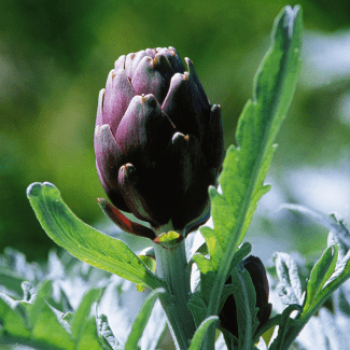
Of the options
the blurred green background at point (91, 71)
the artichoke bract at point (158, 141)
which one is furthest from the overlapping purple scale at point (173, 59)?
the blurred green background at point (91, 71)

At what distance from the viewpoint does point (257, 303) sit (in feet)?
1.24

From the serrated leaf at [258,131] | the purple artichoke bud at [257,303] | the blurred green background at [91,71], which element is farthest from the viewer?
the blurred green background at [91,71]

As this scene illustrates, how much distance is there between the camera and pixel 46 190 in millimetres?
313

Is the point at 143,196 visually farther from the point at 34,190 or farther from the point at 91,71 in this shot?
the point at 91,71

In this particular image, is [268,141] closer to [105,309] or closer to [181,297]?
[181,297]

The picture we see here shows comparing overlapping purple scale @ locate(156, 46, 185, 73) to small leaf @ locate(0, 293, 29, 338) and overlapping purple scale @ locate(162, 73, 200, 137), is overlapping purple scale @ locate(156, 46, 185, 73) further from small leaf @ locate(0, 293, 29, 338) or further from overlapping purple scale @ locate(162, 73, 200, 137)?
small leaf @ locate(0, 293, 29, 338)

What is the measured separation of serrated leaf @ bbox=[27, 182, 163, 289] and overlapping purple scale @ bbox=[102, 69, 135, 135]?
67mm

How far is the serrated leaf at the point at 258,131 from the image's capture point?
0.26 m

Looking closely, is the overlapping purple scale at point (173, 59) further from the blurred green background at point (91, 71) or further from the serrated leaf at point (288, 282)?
the blurred green background at point (91, 71)

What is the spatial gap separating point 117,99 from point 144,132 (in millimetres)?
37

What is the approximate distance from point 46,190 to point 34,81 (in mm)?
1545

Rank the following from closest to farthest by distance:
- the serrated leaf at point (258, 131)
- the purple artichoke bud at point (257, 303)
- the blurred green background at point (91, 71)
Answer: the serrated leaf at point (258, 131)
the purple artichoke bud at point (257, 303)
the blurred green background at point (91, 71)

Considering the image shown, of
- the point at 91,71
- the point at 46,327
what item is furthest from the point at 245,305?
the point at 91,71

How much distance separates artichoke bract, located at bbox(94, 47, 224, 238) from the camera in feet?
1.06
